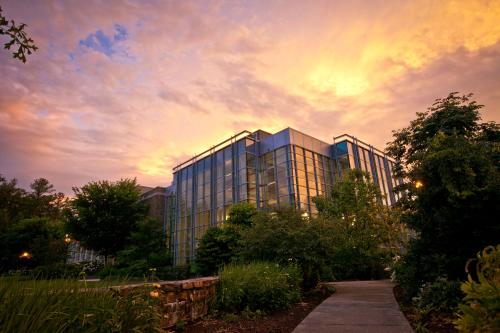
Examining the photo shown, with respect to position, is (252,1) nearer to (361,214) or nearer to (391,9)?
(391,9)

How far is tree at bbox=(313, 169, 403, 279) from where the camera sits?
1677 cm

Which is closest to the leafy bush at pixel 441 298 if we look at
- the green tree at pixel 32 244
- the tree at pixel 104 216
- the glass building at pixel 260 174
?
the glass building at pixel 260 174

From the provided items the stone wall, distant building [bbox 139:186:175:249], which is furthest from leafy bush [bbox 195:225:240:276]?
distant building [bbox 139:186:175:249]

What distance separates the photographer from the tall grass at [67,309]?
7.68 ft

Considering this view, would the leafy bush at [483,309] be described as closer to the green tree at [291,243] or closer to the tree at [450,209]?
the tree at [450,209]

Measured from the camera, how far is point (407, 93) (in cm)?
1248

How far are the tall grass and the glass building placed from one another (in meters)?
18.4

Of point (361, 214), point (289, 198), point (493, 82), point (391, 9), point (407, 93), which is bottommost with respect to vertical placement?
point (361, 214)

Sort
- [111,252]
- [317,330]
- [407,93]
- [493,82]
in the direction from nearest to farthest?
[317,330], [493,82], [407,93], [111,252]

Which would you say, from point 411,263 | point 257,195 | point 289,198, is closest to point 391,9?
point 411,263

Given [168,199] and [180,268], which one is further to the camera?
[168,199]

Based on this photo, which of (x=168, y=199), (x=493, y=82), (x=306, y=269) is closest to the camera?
(x=306, y=269)

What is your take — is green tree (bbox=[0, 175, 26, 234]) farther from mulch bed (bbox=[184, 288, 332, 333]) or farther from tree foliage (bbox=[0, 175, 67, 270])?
mulch bed (bbox=[184, 288, 332, 333])

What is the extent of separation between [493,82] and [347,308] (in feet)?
34.7
